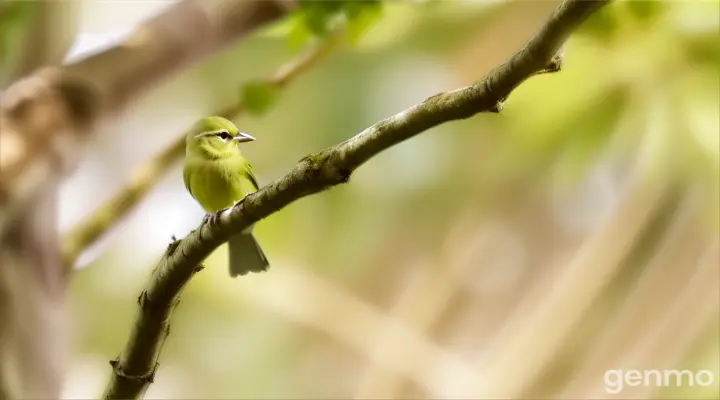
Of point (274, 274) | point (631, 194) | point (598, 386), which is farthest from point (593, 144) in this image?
point (274, 274)

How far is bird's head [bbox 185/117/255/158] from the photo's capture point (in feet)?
1.95

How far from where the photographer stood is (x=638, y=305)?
1.02 m

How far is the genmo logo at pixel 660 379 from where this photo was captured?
0.91 m

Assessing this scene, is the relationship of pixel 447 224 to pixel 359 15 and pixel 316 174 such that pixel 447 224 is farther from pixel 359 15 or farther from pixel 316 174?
pixel 316 174

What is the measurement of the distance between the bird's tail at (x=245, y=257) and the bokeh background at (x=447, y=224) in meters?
0.25

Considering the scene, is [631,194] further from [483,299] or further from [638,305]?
[483,299]

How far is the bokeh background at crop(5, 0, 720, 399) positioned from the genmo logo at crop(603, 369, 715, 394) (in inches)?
0.5

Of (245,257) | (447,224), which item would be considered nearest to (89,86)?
(245,257)

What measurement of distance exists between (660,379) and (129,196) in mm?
689

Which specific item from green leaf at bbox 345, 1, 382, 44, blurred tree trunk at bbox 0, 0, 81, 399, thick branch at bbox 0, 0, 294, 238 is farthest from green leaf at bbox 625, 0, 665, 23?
blurred tree trunk at bbox 0, 0, 81, 399

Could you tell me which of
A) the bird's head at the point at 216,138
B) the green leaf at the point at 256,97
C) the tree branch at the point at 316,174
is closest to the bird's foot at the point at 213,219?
the tree branch at the point at 316,174

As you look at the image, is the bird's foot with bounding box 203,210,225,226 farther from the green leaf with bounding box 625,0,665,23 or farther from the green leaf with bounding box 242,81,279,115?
the green leaf with bounding box 625,0,665,23

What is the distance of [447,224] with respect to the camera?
1188 mm

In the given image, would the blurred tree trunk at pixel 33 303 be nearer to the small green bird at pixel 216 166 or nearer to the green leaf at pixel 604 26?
the small green bird at pixel 216 166
